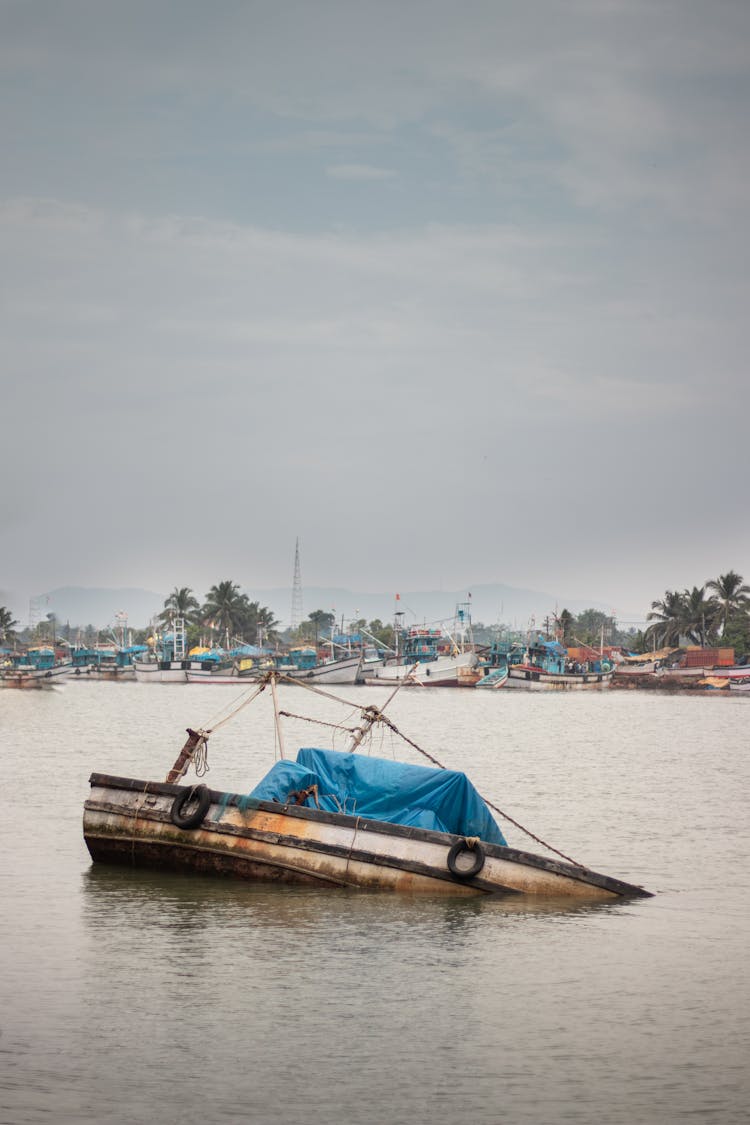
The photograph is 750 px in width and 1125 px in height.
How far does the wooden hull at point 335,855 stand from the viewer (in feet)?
67.2

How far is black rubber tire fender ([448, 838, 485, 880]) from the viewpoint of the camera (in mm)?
20219

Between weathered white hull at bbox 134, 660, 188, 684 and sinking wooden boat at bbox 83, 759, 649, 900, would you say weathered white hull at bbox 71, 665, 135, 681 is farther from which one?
sinking wooden boat at bbox 83, 759, 649, 900

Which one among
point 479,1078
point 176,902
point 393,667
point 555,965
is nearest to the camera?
→ point 479,1078

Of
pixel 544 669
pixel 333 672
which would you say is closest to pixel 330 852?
pixel 333 672

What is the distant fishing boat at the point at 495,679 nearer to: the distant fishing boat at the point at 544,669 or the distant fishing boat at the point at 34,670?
the distant fishing boat at the point at 544,669

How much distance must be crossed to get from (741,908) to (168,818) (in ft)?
33.3

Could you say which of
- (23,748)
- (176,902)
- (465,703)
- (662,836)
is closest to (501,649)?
(465,703)

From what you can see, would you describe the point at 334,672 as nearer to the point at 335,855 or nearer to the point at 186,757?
the point at 186,757

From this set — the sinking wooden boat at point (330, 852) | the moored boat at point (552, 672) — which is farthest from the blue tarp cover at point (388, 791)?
the moored boat at point (552, 672)

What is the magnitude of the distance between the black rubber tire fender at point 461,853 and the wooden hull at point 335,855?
0.07 meters

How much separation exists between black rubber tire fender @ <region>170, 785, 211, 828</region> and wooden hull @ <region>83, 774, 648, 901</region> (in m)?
0.09

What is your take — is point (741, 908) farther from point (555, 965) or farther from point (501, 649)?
point (501, 649)

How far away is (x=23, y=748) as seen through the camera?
5203 cm

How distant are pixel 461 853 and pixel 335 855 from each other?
6.91 feet
